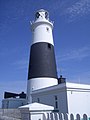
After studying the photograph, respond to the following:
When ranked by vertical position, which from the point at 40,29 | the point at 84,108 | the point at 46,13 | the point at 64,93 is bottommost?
the point at 84,108

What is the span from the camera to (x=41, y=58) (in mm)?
17875

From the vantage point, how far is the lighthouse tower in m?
17.2

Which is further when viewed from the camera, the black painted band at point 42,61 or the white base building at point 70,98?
the black painted band at point 42,61

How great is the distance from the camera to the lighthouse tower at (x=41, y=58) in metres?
17.2

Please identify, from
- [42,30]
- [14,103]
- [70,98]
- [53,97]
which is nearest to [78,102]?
[70,98]

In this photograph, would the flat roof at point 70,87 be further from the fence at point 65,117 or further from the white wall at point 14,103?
the white wall at point 14,103

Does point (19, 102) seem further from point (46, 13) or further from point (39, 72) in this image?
point (46, 13)

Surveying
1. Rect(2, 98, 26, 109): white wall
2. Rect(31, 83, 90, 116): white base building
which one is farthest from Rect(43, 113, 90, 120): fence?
Rect(2, 98, 26, 109): white wall

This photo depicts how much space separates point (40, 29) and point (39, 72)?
4.80 meters

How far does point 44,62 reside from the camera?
58.1ft

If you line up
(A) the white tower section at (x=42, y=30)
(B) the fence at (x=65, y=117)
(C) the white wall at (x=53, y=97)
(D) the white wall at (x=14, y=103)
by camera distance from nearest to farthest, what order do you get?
(B) the fence at (x=65, y=117) < (C) the white wall at (x=53, y=97) < (A) the white tower section at (x=42, y=30) < (D) the white wall at (x=14, y=103)

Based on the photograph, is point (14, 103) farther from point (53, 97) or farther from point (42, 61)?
point (53, 97)

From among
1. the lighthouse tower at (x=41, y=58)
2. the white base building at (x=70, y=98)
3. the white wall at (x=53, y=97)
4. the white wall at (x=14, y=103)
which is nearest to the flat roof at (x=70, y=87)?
the white base building at (x=70, y=98)

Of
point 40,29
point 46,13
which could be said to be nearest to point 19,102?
point 40,29
